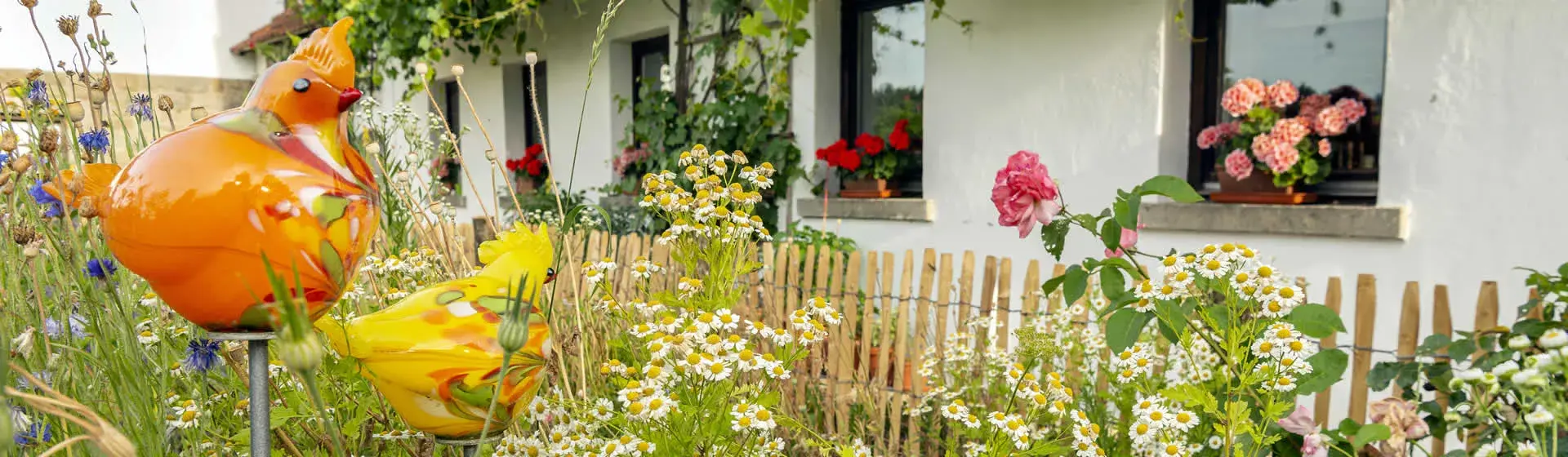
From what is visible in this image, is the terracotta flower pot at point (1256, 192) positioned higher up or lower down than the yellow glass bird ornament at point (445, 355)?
higher up

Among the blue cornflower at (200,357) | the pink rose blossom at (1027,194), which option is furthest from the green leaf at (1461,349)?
the blue cornflower at (200,357)

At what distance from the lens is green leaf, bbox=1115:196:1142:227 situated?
1.67 m

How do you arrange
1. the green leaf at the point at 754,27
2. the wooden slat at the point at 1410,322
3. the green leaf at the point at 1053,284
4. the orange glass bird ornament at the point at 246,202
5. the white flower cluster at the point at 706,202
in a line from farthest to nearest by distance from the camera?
the green leaf at the point at 754,27
the wooden slat at the point at 1410,322
the green leaf at the point at 1053,284
the white flower cluster at the point at 706,202
the orange glass bird ornament at the point at 246,202

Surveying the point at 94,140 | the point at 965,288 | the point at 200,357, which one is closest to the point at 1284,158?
the point at 965,288

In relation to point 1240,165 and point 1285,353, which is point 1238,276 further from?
point 1240,165

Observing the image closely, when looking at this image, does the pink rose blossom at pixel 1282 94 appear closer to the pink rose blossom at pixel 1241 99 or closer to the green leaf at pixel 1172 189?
the pink rose blossom at pixel 1241 99

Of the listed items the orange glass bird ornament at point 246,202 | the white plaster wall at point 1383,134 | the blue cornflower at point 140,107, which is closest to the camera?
the orange glass bird ornament at point 246,202

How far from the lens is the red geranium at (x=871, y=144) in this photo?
190 inches

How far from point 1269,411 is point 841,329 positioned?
2.24 metres

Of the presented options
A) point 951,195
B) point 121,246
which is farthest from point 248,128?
point 951,195

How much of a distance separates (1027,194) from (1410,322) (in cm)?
152

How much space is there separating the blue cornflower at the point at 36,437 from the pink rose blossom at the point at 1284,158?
11.6 ft

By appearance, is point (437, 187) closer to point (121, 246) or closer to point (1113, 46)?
point (121, 246)

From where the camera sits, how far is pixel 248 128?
1.01m
